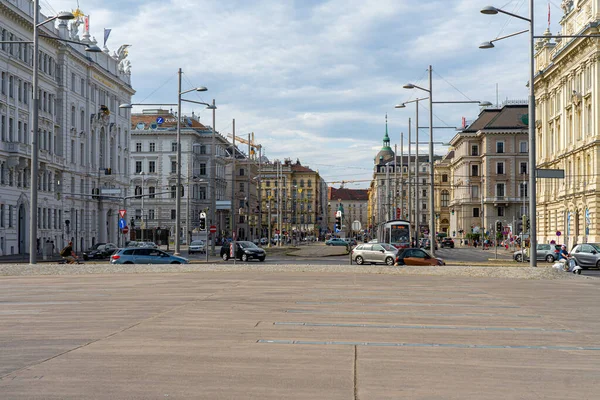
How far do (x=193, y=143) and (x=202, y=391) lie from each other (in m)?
115

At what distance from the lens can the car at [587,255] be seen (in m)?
44.1

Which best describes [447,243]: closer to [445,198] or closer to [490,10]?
[445,198]

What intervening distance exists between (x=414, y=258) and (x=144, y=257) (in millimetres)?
14871

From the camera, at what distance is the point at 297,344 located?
37.2 ft

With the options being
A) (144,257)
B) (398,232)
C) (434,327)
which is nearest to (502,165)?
(398,232)

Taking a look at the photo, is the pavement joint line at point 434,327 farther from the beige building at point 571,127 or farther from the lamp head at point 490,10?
the beige building at point 571,127

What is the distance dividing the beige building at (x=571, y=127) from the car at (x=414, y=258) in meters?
27.4

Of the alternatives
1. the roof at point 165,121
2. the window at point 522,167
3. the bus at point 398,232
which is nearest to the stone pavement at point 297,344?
the bus at point 398,232

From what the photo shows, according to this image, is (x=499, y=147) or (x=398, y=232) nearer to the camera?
(x=398, y=232)

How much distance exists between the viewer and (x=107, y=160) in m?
87.4

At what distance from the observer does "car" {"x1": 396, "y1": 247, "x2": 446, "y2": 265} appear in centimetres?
4150

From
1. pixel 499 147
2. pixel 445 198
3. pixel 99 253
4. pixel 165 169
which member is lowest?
Result: pixel 99 253

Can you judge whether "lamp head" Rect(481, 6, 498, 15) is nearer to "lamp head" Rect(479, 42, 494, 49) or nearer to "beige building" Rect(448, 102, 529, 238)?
"lamp head" Rect(479, 42, 494, 49)

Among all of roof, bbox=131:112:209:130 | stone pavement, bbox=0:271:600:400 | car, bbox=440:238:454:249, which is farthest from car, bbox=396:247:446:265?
roof, bbox=131:112:209:130
